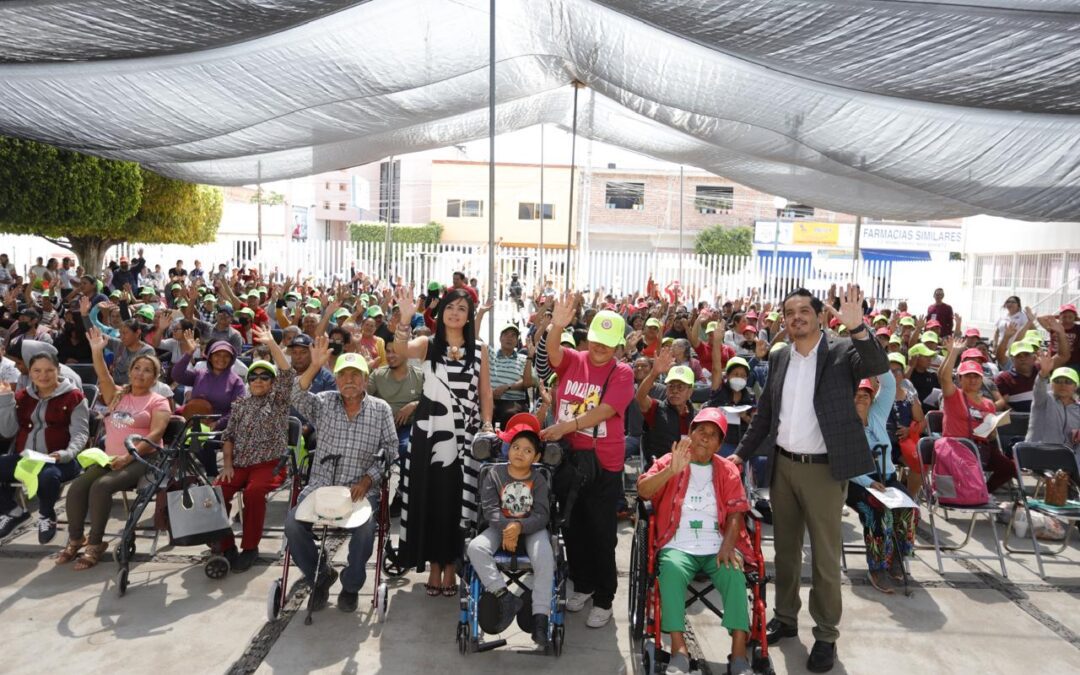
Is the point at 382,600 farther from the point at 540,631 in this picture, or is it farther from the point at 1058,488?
the point at 1058,488

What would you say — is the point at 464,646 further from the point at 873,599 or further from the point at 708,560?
the point at 873,599

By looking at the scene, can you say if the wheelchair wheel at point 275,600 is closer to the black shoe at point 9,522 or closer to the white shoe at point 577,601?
the white shoe at point 577,601

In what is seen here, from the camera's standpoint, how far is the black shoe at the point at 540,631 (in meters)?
4.36

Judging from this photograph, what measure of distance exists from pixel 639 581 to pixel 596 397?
1.04m

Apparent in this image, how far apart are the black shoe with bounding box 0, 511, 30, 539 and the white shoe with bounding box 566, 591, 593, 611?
3.98 metres

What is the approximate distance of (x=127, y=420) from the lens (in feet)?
19.2

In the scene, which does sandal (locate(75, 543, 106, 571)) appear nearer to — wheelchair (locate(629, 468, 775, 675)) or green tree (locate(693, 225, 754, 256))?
wheelchair (locate(629, 468, 775, 675))

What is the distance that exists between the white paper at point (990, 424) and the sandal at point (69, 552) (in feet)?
22.4

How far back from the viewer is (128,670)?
420 cm

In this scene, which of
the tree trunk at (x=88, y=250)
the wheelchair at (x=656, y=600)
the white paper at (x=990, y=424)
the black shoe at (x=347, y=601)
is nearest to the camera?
the wheelchair at (x=656, y=600)

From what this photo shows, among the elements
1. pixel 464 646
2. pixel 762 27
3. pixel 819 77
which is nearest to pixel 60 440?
pixel 464 646

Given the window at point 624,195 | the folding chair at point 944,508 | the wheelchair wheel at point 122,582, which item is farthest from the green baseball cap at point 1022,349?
the window at point 624,195

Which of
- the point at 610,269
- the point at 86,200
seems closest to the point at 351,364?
the point at 86,200

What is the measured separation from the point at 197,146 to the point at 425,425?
472 cm
